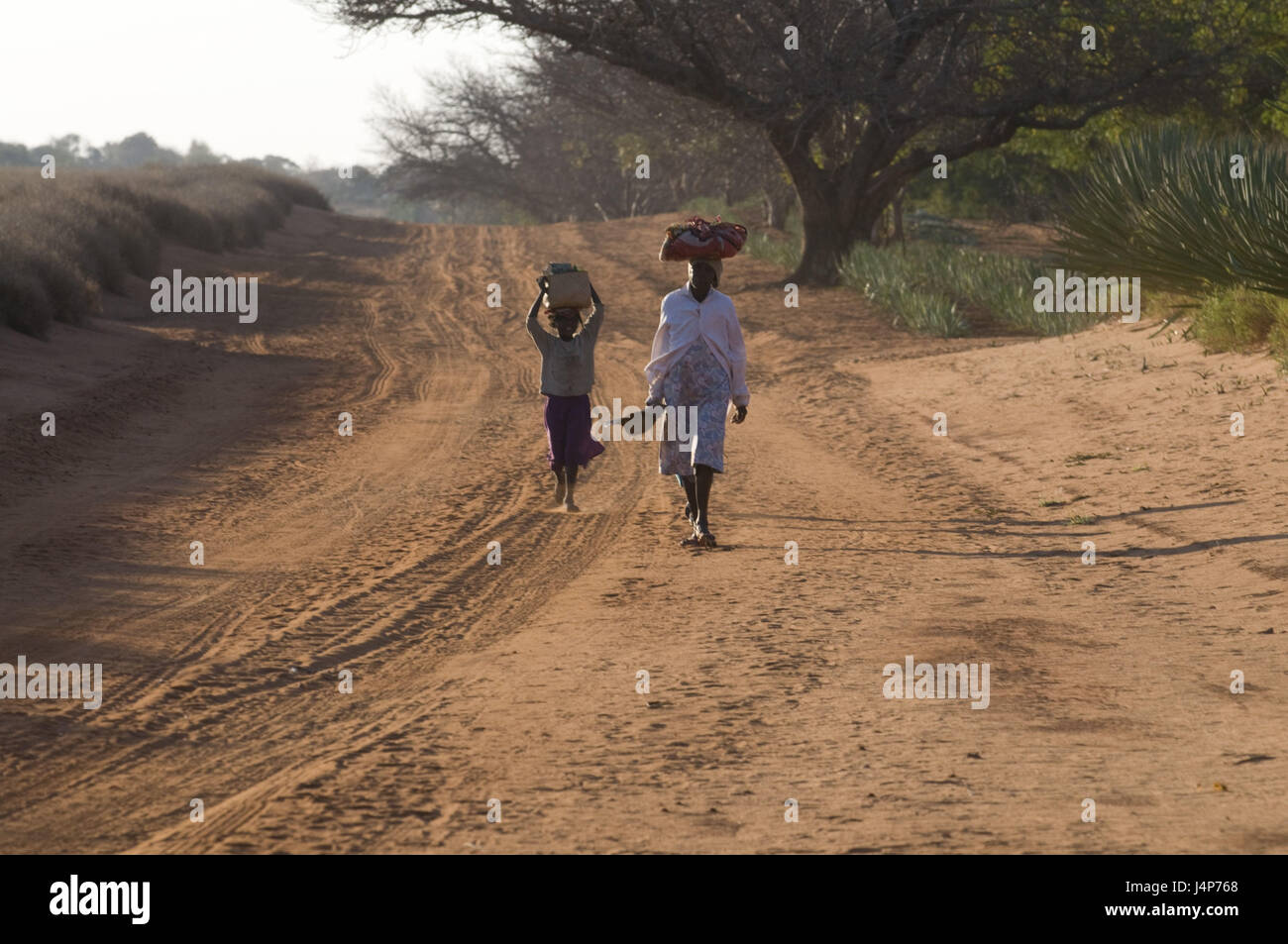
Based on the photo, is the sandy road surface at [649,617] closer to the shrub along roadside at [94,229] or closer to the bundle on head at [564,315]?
the bundle on head at [564,315]

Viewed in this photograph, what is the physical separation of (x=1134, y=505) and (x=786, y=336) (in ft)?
36.1

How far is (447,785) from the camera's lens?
4582 mm

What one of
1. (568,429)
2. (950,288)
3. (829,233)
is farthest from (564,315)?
(829,233)

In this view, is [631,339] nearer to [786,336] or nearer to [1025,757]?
[786,336]

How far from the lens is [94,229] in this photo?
22.0 metres

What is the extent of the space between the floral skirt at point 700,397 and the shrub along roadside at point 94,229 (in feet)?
31.8

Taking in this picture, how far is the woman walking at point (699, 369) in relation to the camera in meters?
8.50

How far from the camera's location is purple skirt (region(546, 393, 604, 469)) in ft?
31.1

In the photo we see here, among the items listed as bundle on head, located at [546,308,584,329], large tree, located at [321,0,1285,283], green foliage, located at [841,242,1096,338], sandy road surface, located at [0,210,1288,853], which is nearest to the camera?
sandy road surface, located at [0,210,1288,853]

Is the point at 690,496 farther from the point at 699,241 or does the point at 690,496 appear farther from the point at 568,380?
the point at 699,241

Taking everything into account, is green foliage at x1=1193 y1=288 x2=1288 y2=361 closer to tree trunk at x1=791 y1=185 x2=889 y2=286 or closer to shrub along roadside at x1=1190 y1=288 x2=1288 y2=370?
shrub along roadside at x1=1190 y1=288 x2=1288 y2=370

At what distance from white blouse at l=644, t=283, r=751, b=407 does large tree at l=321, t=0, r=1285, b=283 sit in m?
13.8

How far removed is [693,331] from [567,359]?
1157 millimetres

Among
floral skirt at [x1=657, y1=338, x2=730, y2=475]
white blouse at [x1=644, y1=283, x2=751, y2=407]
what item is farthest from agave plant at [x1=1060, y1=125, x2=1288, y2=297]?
floral skirt at [x1=657, y1=338, x2=730, y2=475]
